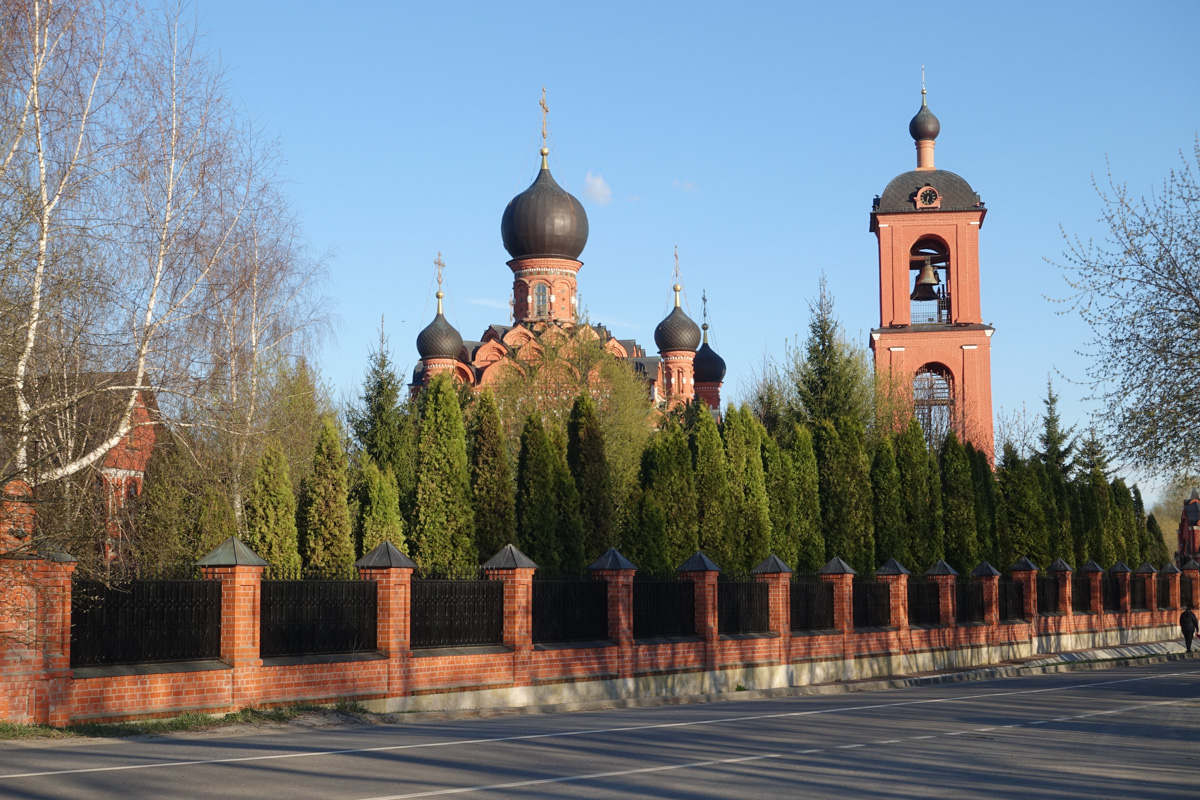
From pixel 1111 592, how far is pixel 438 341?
29.8 meters

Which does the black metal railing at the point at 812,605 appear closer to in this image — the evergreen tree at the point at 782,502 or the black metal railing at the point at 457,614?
the evergreen tree at the point at 782,502

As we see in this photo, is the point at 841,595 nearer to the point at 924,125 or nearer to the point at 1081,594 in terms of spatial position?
the point at 1081,594

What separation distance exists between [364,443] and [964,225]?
20.1 meters

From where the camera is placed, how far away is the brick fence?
12.1 metres

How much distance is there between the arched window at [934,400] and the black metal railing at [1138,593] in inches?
301

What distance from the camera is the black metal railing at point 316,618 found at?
14633 mm

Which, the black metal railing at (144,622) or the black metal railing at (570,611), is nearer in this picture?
the black metal railing at (144,622)

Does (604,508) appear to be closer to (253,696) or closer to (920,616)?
(920,616)

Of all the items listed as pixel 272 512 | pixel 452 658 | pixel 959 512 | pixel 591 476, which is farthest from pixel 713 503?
pixel 959 512

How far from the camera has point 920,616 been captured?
88.5 ft

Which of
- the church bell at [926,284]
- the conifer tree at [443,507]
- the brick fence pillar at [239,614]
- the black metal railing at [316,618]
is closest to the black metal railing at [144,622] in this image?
the brick fence pillar at [239,614]

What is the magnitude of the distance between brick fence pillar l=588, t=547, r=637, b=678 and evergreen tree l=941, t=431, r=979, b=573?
52.0ft

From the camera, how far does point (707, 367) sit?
62656 millimetres

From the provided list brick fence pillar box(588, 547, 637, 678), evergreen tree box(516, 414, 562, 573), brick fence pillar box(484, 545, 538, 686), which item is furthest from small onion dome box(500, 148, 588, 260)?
brick fence pillar box(484, 545, 538, 686)
